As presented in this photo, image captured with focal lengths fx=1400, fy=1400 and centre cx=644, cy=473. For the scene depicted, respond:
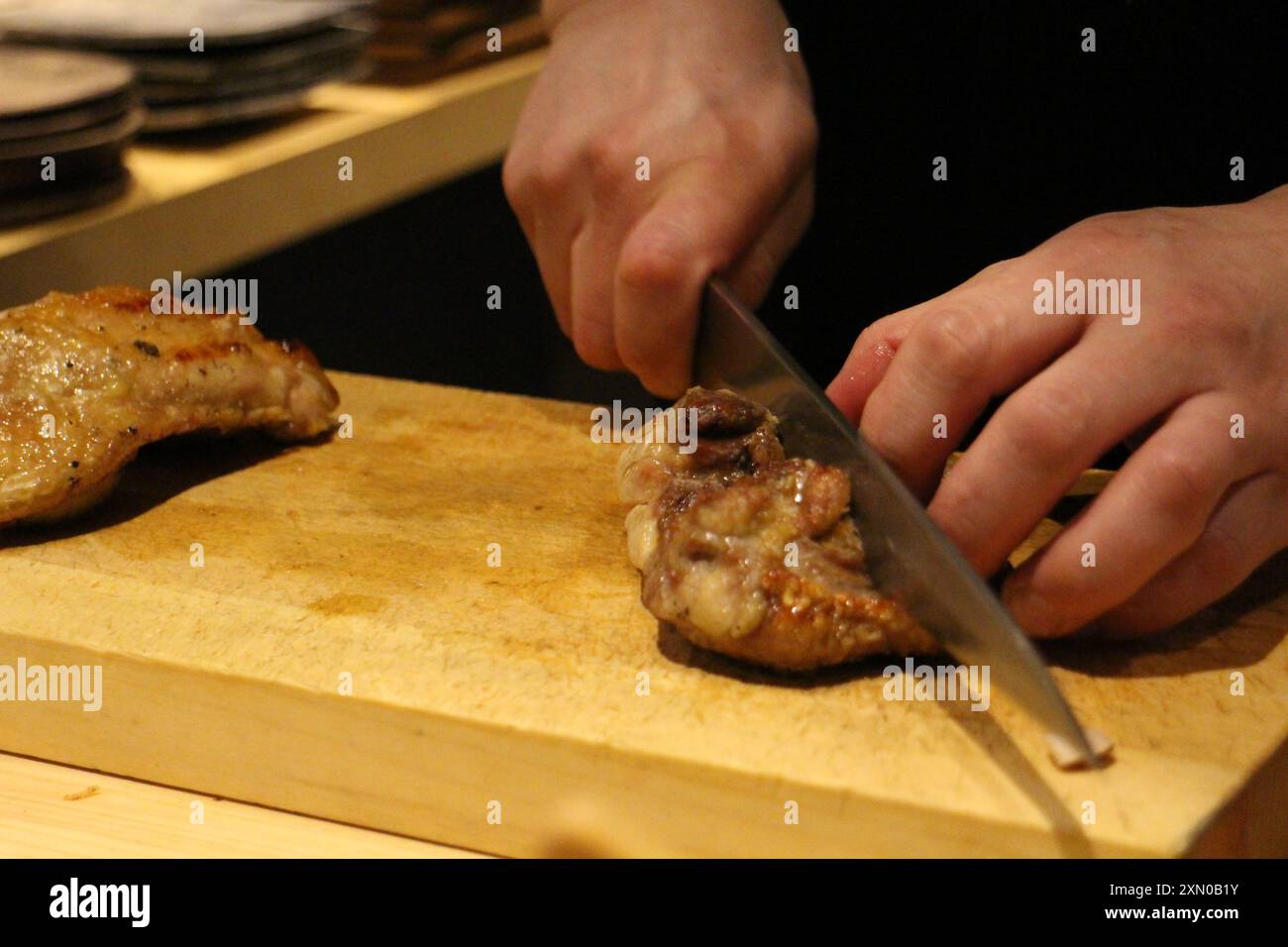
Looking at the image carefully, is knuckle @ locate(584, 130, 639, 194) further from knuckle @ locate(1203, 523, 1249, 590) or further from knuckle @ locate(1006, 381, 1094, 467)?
knuckle @ locate(1203, 523, 1249, 590)

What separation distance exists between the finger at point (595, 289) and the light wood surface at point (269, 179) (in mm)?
1031

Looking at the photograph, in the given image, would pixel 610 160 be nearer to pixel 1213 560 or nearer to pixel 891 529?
pixel 891 529

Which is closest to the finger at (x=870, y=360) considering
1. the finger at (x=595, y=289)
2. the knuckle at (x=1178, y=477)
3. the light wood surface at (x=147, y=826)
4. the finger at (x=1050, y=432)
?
the finger at (x=1050, y=432)

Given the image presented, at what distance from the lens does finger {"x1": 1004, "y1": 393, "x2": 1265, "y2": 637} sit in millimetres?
1364

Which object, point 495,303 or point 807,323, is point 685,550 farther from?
point 495,303

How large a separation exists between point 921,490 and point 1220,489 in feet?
1.03

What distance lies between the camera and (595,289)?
1983mm

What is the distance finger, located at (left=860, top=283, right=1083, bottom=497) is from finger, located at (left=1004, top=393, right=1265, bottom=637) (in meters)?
0.15

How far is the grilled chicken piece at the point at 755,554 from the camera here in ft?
4.65

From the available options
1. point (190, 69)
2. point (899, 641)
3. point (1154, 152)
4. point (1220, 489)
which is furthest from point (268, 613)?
point (190, 69)

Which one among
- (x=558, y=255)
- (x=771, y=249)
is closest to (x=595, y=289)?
(x=558, y=255)

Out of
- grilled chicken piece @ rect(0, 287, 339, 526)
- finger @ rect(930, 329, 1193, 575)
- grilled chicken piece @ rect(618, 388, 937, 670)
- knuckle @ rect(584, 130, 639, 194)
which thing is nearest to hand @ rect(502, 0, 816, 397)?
knuckle @ rect(584, 130, 639, 194)

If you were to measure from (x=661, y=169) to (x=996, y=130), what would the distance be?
0.66m

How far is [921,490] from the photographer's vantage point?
61.4 inches
